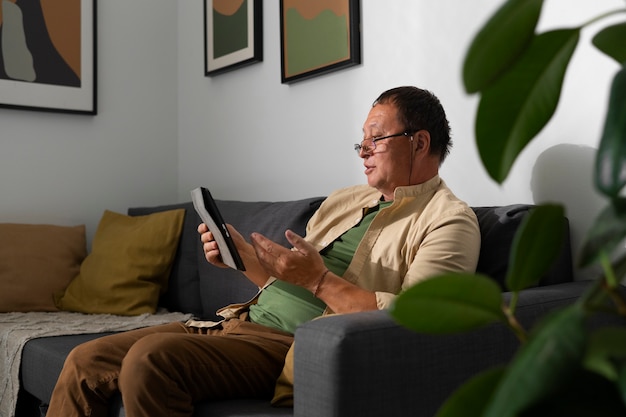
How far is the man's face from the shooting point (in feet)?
6.57

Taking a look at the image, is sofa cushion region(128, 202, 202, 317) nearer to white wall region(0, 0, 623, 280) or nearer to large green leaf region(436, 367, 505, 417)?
white wall region(0, 0, 623, 280)

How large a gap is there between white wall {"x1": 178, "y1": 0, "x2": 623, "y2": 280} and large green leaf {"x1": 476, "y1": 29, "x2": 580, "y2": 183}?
2.20 feet

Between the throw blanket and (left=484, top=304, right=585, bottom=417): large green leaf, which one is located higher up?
(left=484, top=304, right=585, bottom=417): large green leaf

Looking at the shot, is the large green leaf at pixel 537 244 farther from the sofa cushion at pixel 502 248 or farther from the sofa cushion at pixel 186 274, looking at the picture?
the sofa cushion at pixel 186 274

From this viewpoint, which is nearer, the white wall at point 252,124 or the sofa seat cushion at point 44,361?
the white wall at point 252,124

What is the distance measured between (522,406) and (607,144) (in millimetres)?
172

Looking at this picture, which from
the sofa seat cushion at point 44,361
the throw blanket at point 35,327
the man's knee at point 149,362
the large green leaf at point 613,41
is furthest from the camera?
the throw blanket at point 35,327

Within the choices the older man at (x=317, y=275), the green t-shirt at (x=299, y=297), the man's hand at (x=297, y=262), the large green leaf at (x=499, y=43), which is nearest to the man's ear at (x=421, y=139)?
the older man at (x=317, y=275)

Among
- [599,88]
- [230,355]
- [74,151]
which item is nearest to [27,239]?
[74,151]

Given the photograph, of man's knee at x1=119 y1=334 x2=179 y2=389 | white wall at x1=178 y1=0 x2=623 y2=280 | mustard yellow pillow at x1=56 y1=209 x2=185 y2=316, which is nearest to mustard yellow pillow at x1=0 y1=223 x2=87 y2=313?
mustard yellow pillow at x1=56 y1=209 x2=185 y2=316

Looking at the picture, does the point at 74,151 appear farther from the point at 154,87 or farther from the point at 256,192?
the point at 256,192

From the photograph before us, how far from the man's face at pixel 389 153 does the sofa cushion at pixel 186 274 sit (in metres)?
A: 1.19

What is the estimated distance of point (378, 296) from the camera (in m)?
1.68

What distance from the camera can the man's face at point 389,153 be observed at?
2002mm
